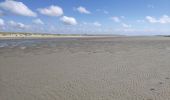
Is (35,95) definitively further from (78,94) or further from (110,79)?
(110,79)

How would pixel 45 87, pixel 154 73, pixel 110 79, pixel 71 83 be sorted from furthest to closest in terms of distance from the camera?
pixel 154 73, pixel 110 79, pixel 71 83, pixel 45 87

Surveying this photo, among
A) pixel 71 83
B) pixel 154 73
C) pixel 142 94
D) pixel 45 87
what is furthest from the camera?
pixel 154 73

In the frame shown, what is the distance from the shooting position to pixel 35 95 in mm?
6105

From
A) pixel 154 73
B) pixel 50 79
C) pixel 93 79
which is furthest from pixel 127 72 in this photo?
pixel 50 79

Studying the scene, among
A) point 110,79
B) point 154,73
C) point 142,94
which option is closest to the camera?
point 142,94

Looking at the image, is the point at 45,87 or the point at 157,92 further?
the point at 45,87

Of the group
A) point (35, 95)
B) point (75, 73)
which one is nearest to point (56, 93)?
point (35, 95)

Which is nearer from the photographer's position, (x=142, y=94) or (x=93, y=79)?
(x=142, y=94)

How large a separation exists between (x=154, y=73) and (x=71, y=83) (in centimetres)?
428

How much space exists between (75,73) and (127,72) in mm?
2680

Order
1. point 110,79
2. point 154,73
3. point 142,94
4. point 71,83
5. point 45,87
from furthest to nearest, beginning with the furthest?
1. point 154,73
2. point 110,79
3. point 71,83
4. point 45,87
5. point 142,94

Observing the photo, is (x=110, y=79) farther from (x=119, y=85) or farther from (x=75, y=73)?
(x=75, y=73)

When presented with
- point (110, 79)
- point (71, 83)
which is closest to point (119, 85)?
point (110, 79)

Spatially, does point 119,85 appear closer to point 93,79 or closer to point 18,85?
point 93,79
